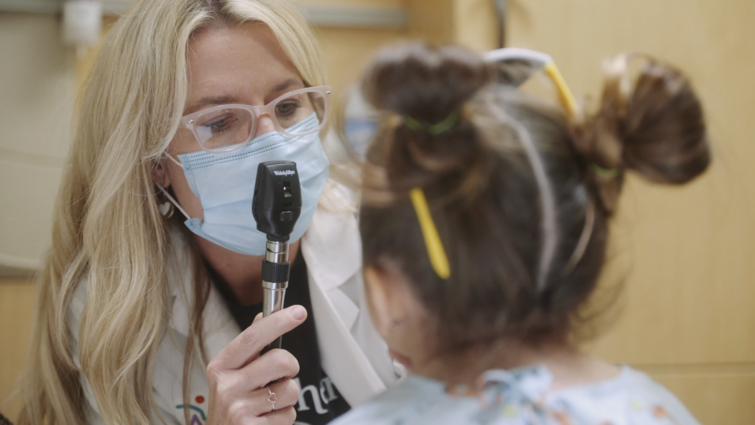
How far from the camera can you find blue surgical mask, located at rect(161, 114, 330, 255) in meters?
0.84

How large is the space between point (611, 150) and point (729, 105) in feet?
3.23

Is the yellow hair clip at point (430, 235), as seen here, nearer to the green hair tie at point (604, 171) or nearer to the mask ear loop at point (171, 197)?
the green hair tie at point (604, 171)

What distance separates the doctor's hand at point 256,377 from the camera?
0.72m

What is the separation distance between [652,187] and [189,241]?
0.95 metres

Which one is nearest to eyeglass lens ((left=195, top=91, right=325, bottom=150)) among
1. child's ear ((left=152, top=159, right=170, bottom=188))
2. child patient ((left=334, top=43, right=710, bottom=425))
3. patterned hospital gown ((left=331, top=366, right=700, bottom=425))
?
child's ear ((left=152, top=159, right=170, bottom=188))

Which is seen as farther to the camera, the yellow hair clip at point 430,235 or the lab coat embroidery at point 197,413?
the lab coat embroidery at point 197,413

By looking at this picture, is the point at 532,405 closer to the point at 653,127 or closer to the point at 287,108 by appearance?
the point at 653,127

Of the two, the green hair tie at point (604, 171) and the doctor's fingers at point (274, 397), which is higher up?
the green hair tie at point (604, 171)

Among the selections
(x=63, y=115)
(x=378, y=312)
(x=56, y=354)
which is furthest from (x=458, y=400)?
(x=63, y=115)

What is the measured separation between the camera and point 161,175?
37.1 inches

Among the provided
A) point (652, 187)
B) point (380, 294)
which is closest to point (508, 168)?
point (380, 294)

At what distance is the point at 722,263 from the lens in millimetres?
1338

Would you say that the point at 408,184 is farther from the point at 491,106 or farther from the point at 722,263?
the point at 722,263

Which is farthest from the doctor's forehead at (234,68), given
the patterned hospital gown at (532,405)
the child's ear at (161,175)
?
the patterned hospital gown at (532,405)
